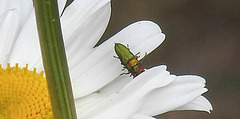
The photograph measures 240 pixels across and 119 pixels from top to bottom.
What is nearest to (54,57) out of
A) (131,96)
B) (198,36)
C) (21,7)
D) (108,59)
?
(131,96)

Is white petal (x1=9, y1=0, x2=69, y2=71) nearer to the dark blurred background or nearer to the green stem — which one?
the green stem

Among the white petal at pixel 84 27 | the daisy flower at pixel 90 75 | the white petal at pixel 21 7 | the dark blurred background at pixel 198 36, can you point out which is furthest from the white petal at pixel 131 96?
the dark blurred background at pixel 198 36

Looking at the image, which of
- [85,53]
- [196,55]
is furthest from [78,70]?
[196,55]

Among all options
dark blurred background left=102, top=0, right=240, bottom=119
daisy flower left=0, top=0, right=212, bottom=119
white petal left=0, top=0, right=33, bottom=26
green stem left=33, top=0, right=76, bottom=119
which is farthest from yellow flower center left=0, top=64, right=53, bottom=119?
dark blurred background left=102, top=0, right=240, bottom=119

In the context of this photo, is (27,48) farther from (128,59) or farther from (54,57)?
(54,57)

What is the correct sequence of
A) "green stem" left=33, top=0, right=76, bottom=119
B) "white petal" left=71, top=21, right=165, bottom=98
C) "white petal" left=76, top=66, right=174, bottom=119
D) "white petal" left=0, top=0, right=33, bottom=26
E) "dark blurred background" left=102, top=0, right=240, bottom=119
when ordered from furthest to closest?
"dark blurred background" left=102, top=0, right=240, bottom=119, "white petal" left=0, top=0, right=33, bottom=26, "white petal" left=71, top=21, right=165, bottom=98, "white petal" left=76, top=66, right=174, bottom=119, "green stem" left=33, top=0, right=76, bottom=119

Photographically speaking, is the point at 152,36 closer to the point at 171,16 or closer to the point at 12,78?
the point at 12,78
